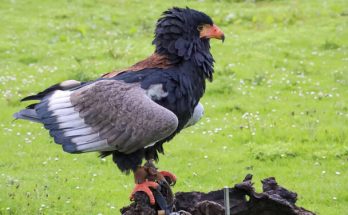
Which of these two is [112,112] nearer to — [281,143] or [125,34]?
[281,143]

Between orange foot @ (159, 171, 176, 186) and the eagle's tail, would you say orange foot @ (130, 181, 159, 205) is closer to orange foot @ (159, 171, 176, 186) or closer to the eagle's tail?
orange foot @ (159, 171, 176, 186)

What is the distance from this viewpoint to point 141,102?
24.8 feet

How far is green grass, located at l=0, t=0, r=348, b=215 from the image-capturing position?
11109 mm

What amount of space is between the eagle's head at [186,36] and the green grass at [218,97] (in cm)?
307

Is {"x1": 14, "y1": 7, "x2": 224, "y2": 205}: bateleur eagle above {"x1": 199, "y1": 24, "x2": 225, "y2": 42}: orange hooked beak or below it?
below

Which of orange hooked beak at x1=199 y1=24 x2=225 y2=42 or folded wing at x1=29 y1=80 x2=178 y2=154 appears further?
orange hooked beak at x1=199 y1=24 x2=225 y2=42

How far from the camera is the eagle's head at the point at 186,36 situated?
7.86 meters

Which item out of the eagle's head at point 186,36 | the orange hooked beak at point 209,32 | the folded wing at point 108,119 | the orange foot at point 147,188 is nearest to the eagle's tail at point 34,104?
the folded wing at point 108,119

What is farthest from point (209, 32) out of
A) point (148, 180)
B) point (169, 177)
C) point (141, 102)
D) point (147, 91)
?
point (148, 180)

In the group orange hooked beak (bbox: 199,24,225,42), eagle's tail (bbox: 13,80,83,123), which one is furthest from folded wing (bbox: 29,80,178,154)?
orange hooked beak (bbox: 199,24,225,42)

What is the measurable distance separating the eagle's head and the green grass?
121 inches

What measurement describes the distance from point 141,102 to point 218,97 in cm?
845

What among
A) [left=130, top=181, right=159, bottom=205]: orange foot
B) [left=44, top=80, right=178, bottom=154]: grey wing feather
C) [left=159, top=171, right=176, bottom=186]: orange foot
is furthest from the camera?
[left=159, top=171, right=176, bottom=186]: orange foot

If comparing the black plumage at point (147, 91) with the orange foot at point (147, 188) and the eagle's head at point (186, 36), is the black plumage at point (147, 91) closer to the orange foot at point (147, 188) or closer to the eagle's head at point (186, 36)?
the eagle's head at point (186, 36)
